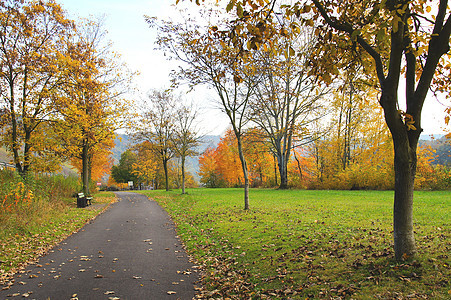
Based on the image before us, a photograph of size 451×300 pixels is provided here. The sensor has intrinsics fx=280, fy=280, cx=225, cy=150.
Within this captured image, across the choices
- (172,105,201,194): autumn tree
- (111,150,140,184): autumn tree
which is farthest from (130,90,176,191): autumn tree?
(111,150,140,184): autumn tree

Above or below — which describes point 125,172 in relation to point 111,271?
above

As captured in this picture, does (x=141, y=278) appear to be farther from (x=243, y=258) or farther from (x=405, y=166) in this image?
(x=405, y=166)

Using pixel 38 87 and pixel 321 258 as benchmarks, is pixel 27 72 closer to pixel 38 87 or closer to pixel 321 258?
pixel 38 87

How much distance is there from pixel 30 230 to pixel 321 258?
9161 mm

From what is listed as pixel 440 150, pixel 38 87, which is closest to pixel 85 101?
pixel 38 87

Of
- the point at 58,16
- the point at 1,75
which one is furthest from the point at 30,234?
the point at 58,16

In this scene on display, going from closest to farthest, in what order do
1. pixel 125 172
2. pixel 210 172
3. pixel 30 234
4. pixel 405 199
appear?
1. pixel 405 199
2. pixel 30 234
3. pixel 210 172
4. pixel 125 172

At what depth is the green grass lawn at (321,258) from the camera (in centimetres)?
407

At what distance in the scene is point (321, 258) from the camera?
561 centimetres

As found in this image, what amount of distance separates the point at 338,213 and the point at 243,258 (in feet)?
18.9

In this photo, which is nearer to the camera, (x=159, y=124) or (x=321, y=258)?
(x=321, y=258)

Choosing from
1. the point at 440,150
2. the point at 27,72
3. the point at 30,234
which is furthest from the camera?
the point at 440,150

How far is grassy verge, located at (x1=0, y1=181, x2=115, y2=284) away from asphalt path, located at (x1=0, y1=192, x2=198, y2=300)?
38 cm

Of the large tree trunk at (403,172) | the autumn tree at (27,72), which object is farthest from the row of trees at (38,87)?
the large tree trunk at (403,172)
